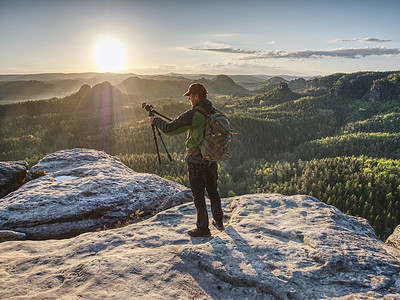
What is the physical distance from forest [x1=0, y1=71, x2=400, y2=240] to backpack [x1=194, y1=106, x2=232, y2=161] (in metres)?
19.3

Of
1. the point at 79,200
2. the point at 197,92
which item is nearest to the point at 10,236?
Answer: the point at 79,200

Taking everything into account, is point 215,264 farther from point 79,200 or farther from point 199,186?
point 79,200

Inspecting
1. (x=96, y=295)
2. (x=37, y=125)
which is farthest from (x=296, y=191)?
(x=37, y=125)

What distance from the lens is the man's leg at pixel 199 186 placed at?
721 centimetres

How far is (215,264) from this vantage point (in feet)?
19.0

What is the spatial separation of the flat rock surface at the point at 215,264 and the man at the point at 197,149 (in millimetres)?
686

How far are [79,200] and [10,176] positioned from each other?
5471 millimetres

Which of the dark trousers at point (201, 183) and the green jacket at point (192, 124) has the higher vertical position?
the green jacket at point (192, 124)

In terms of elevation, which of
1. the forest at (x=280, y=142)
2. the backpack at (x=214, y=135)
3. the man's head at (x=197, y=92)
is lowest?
the forest at (x=280, y=142)

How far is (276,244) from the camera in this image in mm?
6785

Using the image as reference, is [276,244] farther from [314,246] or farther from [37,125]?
[37,125]

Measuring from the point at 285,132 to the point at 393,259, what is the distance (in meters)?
83.4

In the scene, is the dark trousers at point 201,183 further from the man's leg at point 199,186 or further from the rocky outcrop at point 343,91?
the rocky outcrop at point 343,91

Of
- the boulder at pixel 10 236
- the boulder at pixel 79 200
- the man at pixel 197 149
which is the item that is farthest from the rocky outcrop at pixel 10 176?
the man at pixel 197 149
